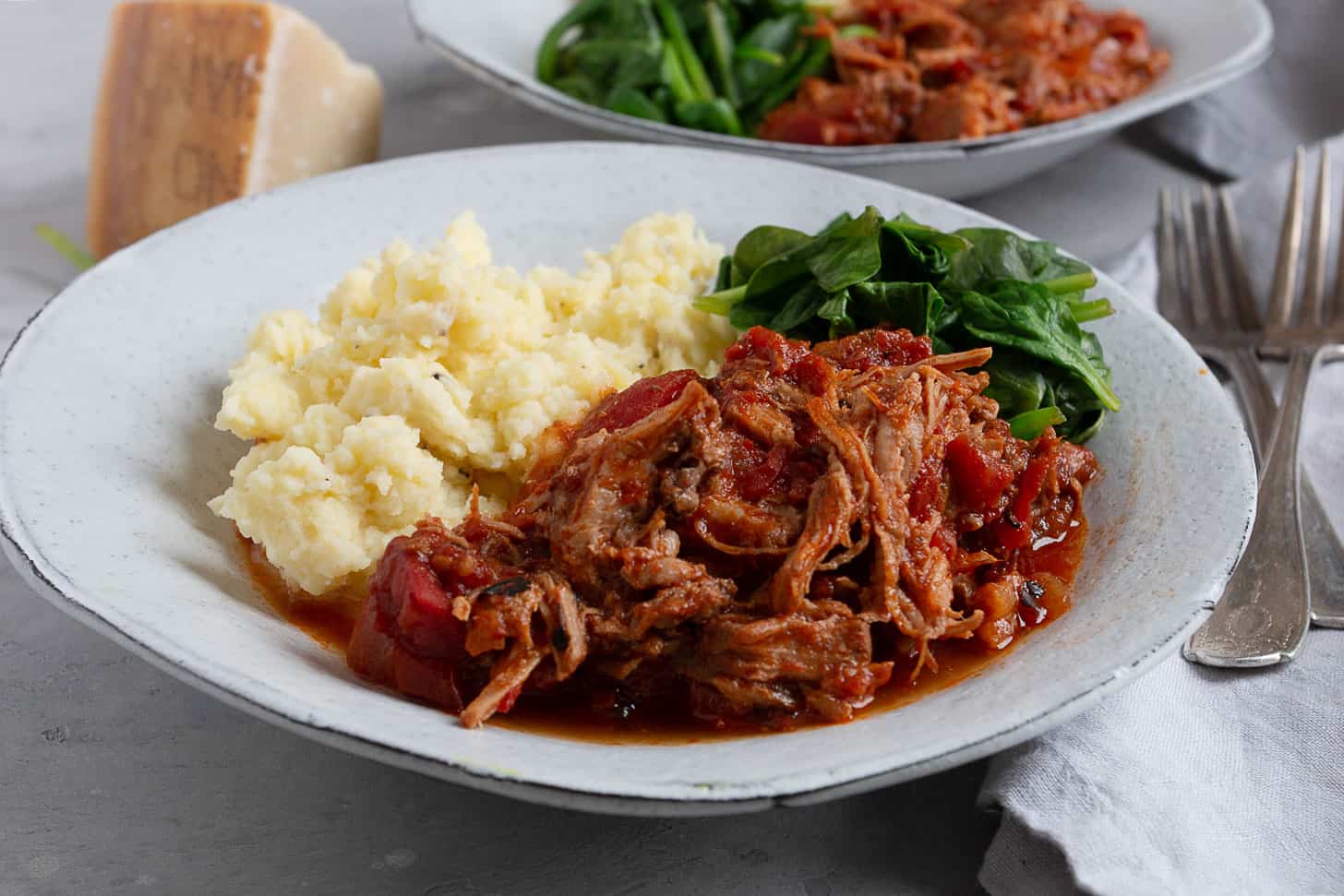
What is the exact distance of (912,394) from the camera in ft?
13.5

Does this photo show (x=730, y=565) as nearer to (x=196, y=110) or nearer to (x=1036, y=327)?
(x=1036, y=327)

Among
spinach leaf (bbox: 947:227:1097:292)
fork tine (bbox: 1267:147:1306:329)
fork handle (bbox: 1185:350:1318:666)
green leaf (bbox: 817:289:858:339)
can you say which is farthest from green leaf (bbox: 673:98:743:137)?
fork handle (bbox: 1185:350:1318:666)

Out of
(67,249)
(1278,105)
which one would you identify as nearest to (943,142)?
(1278,105)

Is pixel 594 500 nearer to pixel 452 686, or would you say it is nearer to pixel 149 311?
pixel 452 686

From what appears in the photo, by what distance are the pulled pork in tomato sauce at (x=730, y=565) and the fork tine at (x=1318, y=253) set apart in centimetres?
304

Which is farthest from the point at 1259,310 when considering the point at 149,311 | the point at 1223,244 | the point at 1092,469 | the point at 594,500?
the point at 149,311

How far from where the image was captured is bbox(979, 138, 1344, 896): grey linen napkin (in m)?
3.58

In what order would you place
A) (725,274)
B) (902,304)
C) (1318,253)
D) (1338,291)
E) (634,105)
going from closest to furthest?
(902,304) → (725,274) → (1338,291) → (1318,253) → (634,105)

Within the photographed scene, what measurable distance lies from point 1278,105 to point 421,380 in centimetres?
759

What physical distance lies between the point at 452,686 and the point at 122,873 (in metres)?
1.15

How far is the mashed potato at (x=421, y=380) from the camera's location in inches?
166

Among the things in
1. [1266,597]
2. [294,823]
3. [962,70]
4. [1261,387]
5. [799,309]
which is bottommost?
[1261,387]

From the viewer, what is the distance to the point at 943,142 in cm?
685

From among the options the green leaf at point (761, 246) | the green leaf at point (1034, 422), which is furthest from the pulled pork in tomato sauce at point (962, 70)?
the green leaf at point (1034, 422)
